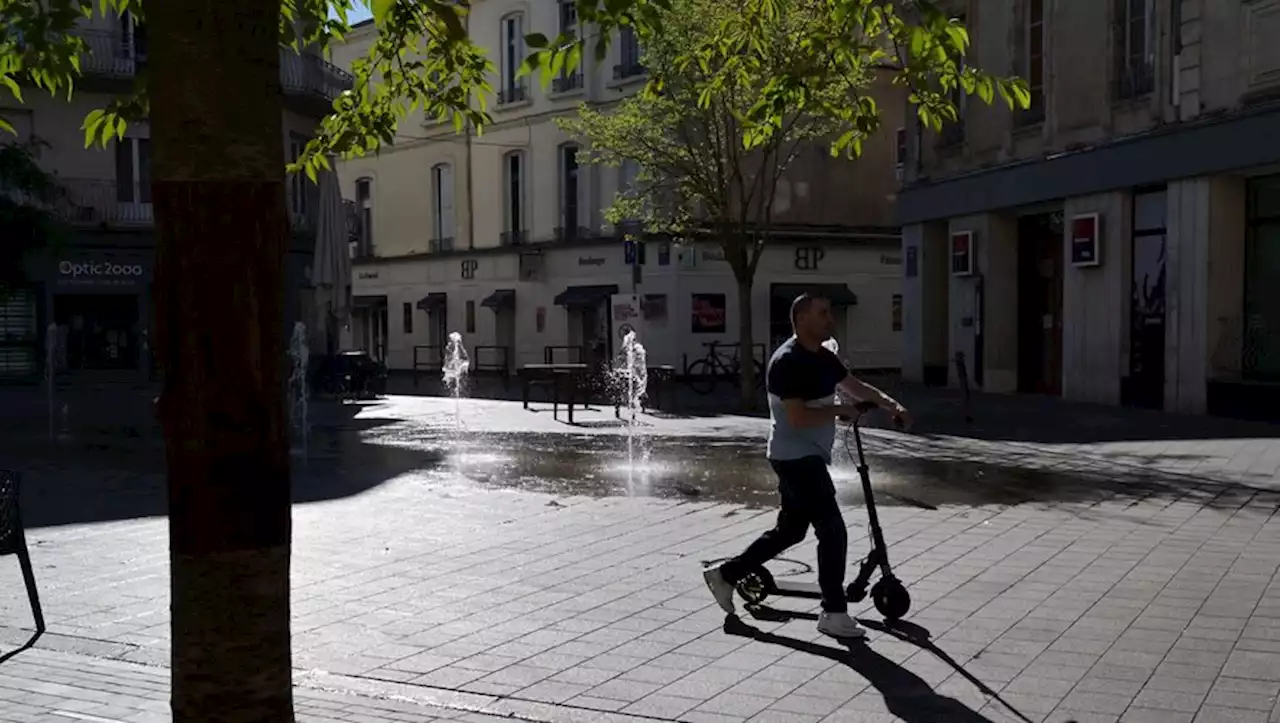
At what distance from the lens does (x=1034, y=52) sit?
23.3 metres

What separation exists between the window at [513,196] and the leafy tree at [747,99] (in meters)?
5.44

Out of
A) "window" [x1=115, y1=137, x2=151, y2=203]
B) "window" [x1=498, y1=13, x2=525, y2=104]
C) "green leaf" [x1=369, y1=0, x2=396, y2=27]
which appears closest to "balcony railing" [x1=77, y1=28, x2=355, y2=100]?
"window" [x1=115, y1=137, x2=151, y2=203]

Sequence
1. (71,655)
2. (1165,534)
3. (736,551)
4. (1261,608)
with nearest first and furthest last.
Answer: (71,655)
(1261,608)
(736,551)
(1165,534)

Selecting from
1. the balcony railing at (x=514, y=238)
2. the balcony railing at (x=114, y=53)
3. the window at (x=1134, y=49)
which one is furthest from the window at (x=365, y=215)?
the window at (x=1134, y=49)

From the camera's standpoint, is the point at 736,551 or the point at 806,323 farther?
the point at 736,551

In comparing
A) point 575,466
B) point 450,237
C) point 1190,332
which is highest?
point 450,237

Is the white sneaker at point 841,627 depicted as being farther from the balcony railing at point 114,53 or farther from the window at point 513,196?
the window at point 513,196

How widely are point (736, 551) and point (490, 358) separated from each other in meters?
34.1

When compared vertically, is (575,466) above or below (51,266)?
below

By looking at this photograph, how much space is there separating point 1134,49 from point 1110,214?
8.99 ft

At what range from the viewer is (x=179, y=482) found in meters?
2.44

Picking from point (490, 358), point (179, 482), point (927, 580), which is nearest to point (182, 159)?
point (179, 482)

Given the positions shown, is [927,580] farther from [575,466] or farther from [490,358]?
[490,358]

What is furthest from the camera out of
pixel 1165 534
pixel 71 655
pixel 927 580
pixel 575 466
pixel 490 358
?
pixel 490 358
